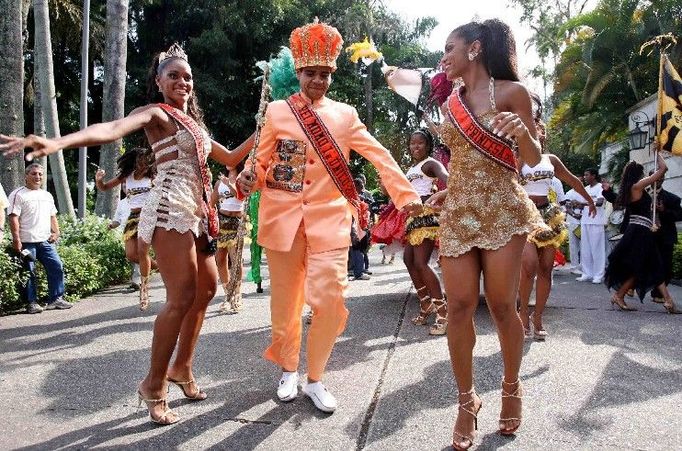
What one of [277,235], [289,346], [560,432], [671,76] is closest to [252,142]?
[277,235]

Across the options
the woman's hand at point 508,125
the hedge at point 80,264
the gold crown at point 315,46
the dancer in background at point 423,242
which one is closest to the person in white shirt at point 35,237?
the hedge at point 80,264

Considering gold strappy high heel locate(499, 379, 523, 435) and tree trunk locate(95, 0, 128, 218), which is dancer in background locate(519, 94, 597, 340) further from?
tree trunk locate(95, 0, 128, 218)

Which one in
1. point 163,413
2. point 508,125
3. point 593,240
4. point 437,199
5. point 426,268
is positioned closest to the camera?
point 508,125

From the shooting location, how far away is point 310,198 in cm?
365

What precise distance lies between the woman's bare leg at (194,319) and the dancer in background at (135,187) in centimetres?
117

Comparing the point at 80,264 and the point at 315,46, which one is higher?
the point at 315,46

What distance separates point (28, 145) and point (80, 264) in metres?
6.31

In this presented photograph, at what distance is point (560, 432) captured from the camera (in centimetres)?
311

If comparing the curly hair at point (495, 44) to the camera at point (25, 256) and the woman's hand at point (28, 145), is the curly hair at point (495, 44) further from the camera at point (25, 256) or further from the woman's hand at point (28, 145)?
the camera at point (25, 256)

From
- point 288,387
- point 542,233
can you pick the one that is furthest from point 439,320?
point 288,387

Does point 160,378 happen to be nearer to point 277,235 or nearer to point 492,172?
point 277,235

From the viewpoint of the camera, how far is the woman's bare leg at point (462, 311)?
3.02m

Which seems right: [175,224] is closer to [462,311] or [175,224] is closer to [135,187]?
[462,311]

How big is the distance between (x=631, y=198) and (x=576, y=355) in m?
3.26
